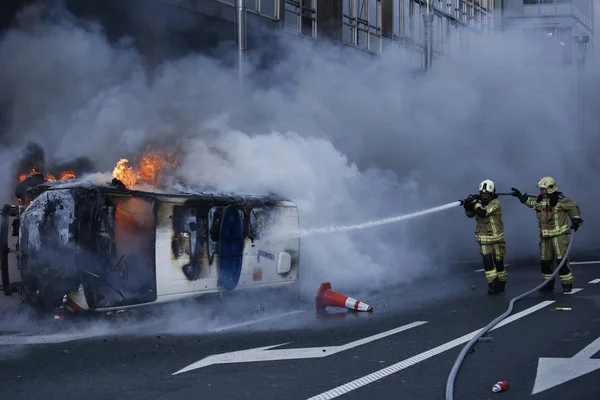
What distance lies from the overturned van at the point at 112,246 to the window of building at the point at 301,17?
12760 millimetres

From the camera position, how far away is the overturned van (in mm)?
10523

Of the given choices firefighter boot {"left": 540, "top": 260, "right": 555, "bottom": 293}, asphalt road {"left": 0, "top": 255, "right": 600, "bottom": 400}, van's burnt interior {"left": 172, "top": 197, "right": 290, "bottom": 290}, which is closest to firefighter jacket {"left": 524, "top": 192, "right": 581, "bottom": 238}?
firefighter boot {"left": 540, "top": 260, "right": 555, "bottom": 293}

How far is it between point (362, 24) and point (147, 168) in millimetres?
15547

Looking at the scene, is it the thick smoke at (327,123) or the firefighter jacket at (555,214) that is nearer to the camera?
the firefighter jacket at (555,214)

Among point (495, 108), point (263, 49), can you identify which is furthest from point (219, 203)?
point (495, 108)

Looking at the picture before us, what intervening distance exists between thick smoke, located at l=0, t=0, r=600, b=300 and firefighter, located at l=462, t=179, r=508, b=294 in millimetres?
2178

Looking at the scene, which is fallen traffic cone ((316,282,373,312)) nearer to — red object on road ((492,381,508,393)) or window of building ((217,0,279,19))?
red object on road ((492,381,508,393))

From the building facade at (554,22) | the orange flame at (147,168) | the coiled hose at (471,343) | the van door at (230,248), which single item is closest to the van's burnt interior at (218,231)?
the van door at (230,248)

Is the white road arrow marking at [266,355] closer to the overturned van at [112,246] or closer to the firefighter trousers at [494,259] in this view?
the overturned van at [112,246]

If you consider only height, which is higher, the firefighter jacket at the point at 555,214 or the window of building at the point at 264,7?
the window of building at the point at 264,7

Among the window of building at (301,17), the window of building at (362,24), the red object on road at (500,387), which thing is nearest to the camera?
the red object on road at (500,387)

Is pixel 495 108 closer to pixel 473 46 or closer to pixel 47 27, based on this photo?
pixel 473 46

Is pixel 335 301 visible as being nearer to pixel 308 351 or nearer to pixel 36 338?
pixel 308 351

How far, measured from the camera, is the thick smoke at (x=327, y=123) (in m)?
14.8
